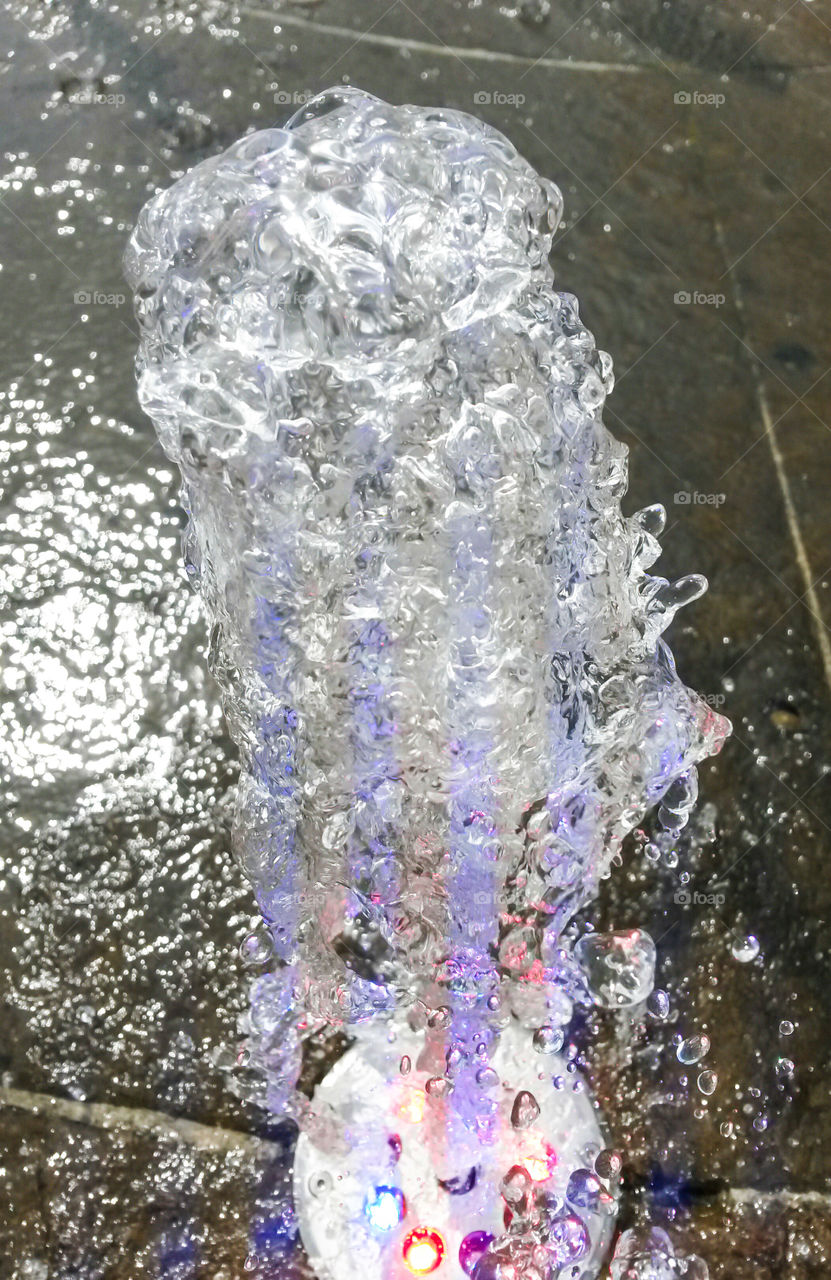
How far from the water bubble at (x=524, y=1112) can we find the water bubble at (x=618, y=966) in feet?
0.71

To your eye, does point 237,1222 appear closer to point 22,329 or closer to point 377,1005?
point 377,1005

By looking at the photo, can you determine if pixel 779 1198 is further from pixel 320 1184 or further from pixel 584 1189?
pixel 320 1184

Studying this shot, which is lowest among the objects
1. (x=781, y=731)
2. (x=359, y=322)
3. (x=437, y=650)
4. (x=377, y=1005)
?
(x=377, y=1005)

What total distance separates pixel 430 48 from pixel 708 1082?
8.12 ft

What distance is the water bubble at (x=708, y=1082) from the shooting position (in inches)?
78.6

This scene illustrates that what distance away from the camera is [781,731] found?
7.57 feet

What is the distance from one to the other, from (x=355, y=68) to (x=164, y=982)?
2184 millimetres

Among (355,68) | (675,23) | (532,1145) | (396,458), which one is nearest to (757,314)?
(675,23)

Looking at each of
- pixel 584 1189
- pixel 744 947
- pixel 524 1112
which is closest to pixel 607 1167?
pixel 584 1189

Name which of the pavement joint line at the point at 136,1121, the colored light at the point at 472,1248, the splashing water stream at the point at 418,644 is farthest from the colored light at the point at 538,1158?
the pavement joint line at the point at 136,1121

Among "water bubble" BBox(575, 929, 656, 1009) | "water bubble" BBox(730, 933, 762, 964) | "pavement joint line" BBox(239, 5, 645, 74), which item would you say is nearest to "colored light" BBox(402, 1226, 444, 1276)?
"water bubble" BBox(575, 929, 656, 1009)

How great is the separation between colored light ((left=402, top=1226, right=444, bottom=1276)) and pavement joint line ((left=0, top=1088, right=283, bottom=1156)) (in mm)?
250

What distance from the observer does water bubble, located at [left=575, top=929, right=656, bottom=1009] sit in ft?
6.72

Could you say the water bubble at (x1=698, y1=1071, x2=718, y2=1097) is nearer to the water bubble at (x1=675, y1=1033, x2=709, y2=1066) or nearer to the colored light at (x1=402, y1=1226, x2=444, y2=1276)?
the water bubble at (x1=675, y1=1033, x2=709, y2=1066)
